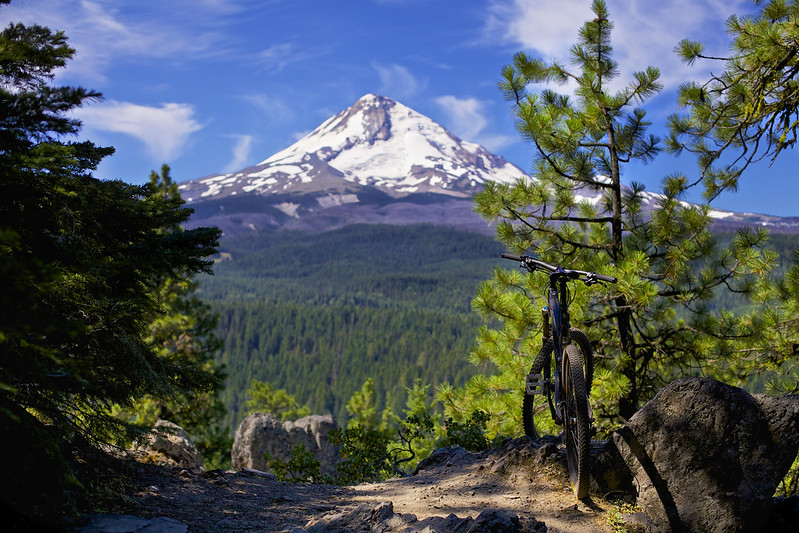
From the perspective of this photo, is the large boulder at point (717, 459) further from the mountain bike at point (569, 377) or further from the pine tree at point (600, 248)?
the pine tree at point (600, 248)

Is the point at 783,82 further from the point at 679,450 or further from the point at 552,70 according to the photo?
the point at 679,450

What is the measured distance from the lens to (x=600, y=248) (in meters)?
8.77

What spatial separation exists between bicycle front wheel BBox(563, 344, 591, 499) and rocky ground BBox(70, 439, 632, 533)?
0.31 m

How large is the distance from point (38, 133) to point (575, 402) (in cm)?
498

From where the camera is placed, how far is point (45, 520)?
11.4 ft

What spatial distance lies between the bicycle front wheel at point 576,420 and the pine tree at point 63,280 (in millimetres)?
3483

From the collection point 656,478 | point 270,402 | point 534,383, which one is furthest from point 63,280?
point 270,402

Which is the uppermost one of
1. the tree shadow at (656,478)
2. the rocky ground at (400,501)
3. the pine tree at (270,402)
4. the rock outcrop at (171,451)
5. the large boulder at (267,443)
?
the tree shadow at (656,478)

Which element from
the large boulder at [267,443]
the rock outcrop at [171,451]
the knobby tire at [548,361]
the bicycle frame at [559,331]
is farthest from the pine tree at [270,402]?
the bicycle frame at [559,331]

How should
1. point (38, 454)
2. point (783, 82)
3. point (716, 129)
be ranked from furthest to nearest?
point (716, 129) → point (783, 82) → point (38, 454)

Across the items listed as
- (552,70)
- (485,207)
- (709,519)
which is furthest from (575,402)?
(552,70)

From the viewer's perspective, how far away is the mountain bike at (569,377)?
442 cm

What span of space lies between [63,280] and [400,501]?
3.75 metres

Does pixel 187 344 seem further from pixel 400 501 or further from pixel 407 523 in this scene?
pixel 407 523
